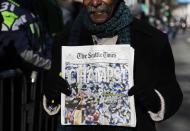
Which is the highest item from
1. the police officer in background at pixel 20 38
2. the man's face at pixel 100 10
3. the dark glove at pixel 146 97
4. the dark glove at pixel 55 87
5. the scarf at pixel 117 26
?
the police officer in background at pixel 20 38

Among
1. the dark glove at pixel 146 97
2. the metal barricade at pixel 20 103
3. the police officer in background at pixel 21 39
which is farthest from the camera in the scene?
the police officer in background at pixel 21 39

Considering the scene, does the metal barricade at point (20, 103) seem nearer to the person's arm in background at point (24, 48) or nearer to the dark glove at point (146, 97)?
the person's arm in background at point (24, 48)

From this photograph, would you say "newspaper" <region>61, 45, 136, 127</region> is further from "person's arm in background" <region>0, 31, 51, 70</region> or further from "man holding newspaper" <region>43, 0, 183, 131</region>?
"person's arm in background" <region>0, 31, 51, 70</region>

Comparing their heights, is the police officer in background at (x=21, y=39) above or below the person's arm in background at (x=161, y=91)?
above

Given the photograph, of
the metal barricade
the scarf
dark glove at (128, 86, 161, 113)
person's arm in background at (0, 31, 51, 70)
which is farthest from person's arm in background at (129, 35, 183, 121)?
person's arm in background at (0, 31, 51, 70)

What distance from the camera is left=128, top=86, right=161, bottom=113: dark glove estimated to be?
9.32ft

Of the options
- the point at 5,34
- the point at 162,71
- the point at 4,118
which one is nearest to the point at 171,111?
the point at 162,71

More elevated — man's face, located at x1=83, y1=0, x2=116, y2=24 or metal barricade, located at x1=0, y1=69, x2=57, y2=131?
man's face, located at x1=83, y1=0, x2=116, y2=24

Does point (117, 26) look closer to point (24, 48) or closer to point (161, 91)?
point (161, 91)

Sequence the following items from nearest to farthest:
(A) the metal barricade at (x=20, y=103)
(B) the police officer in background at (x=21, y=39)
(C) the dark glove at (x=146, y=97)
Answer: (C) the dark glove at (x=146, y=97), (A) the metal barricade at (x=20, y=103), (B) the police officer in background at (x=21, y=39)

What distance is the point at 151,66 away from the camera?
291 cm

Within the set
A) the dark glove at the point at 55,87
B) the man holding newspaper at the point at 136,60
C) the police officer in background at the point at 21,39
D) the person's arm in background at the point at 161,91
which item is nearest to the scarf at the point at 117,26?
the man holding newspaper at the point at 136,60

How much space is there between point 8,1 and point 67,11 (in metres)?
6.63

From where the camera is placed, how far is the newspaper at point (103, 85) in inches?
114
